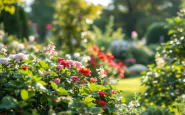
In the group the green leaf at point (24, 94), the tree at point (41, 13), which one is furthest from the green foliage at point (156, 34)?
the tree at point (41, 13)

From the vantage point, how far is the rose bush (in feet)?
7.16

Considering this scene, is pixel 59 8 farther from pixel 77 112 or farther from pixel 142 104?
pixel 77 112

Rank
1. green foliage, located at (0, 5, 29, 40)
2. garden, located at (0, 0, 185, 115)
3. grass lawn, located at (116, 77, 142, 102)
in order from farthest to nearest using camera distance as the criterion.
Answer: green foliage, located at (0, 5, 29, 40)
grass lawn, located at (116, 77, 142, 102)
garden, located at (0, 0, 185, 115)

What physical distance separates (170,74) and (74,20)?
179 inches

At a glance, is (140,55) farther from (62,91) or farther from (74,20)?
(62,91)

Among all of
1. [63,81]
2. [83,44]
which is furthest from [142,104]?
[83,44]

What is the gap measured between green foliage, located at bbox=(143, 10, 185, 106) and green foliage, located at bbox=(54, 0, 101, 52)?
157 inches

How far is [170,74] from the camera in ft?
16.1

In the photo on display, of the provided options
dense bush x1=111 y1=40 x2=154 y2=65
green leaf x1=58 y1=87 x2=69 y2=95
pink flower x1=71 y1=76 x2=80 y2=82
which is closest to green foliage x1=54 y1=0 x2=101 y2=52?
dense bush x1=111 y1=40 x2=154 y2=65

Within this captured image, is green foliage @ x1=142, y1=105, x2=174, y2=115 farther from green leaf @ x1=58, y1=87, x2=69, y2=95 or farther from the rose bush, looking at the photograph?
green leaf @ x1=58, y1=87, x2=69, y2=95

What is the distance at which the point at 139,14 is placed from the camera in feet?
127

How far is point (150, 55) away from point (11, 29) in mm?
7287

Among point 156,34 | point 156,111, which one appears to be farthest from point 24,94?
point 156,34

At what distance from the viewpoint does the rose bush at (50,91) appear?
85.9 inches
